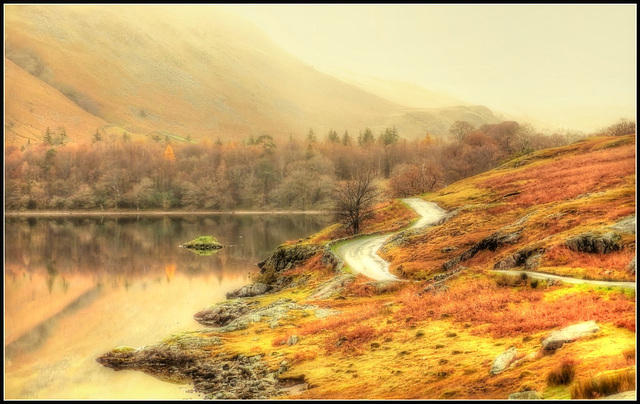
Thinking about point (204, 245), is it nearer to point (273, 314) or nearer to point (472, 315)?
point (273, 314)

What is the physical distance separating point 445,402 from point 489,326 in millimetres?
9718

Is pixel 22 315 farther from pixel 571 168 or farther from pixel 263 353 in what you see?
pixel 571 168

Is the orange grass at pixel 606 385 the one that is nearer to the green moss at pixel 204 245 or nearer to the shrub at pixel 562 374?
the shrub at pixel 562 374

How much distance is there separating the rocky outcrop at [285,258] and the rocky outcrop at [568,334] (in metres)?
44.9

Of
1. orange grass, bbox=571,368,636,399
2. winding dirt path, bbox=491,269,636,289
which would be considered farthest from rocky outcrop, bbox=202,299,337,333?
orange grass, bbox=571,368,636,399

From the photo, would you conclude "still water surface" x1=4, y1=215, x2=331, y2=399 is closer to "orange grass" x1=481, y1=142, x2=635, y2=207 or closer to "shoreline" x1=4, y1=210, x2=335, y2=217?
"orange grass" x1=481, y1=142, x2=635, y2=207

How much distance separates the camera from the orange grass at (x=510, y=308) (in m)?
25.6

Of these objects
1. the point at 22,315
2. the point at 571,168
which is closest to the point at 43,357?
the point at 22,315

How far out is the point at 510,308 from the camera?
99.8 feet

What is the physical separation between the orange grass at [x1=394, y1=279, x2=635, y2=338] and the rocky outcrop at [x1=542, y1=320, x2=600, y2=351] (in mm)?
1332

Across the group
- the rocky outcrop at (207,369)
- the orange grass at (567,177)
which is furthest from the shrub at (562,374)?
the orange grass at (567,177)

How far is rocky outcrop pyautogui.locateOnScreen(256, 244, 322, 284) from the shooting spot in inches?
2663

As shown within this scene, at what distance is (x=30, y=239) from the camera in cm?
11800

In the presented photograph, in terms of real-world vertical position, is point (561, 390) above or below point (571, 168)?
below
